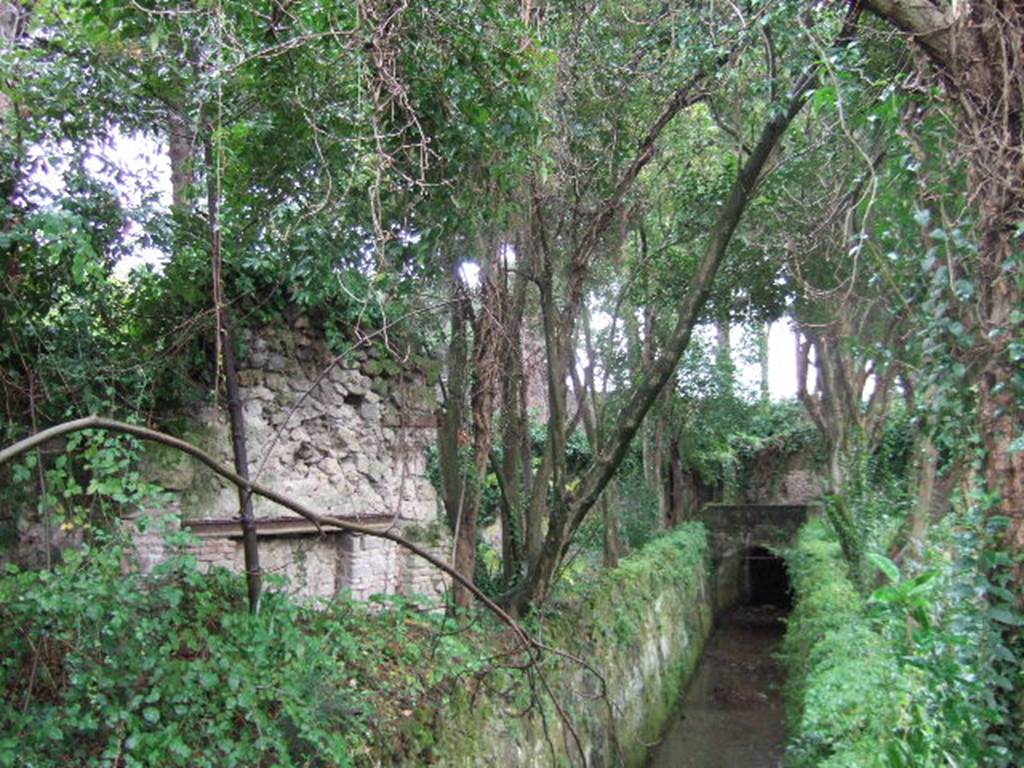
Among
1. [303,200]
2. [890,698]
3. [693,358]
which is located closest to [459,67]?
[303,200]

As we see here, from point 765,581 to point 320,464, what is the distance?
16510 mm

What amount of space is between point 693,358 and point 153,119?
1193 centimetres

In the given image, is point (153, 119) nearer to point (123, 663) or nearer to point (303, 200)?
point (303, 200)

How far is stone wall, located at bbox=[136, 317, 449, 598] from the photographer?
5715mm

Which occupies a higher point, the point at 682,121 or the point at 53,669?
the point at 682,121

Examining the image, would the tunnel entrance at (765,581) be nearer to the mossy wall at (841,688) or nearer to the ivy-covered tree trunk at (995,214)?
the mossy wall at (841,688)

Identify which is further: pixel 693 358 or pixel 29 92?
pixel 693 358

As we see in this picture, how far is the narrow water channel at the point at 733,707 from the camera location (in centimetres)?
949

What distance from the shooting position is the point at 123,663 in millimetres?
3441

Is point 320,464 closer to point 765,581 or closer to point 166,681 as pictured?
point 166,681

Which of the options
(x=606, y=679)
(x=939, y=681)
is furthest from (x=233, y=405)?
(x=606, y=679)

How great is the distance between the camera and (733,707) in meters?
11.5

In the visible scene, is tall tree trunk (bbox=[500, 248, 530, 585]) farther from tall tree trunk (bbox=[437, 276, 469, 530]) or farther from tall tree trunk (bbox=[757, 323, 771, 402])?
tall tree trunk (bbox=[757, 323, 771, 402])

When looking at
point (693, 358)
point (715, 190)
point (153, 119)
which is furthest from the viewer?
point (693, 358)
